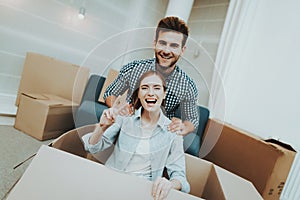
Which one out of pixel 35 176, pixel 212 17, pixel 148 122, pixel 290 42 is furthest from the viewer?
pixel 290 42

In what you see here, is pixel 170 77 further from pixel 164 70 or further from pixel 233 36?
pixel 233 36

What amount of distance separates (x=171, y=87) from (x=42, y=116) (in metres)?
1.14

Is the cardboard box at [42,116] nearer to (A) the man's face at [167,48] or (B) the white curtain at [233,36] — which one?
(A) the man's face at [167,48]

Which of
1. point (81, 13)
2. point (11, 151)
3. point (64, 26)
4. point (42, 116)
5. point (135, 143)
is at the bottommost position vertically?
point (11, 151)

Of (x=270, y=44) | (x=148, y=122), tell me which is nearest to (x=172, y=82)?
(x=148, y=122)

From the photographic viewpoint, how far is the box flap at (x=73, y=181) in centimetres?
32

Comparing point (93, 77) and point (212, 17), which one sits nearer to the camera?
point (93, 77)

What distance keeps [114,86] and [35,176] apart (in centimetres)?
22

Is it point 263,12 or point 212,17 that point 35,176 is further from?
point 263,12

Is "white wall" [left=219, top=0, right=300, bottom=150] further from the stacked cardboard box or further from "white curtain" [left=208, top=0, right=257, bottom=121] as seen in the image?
the stacked cardboard box

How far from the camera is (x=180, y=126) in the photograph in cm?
45

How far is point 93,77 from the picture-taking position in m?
0.47

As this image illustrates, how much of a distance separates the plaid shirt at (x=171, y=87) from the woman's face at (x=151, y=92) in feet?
0.06

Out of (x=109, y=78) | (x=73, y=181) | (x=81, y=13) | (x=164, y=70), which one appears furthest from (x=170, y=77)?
(x=81, y=13)
